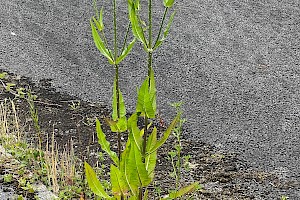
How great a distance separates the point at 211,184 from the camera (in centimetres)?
356

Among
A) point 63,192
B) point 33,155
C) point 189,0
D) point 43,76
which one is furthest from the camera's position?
point 189,0

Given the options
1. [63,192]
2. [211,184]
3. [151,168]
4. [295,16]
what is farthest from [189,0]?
[151,168]

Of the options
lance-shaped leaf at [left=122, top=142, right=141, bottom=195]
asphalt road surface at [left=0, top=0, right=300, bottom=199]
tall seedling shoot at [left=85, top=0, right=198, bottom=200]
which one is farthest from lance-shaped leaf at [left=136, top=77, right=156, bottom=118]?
asphalt road surface at [left=0, top=0, right=300, bottom=199]

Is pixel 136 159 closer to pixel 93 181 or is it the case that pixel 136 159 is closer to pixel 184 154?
pixel 93 181

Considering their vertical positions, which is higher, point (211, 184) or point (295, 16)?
point (295, 16)

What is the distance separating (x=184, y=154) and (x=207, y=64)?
173cm

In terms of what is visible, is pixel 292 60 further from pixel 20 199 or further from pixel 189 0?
pixel 20 199

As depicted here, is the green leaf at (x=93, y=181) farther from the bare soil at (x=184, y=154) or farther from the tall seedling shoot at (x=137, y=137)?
the bare soil at (x=184, y=154)

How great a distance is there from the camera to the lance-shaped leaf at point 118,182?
6.82ft

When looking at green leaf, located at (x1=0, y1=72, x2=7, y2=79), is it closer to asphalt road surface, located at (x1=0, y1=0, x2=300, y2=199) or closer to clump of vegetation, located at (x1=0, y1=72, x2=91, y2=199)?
asphalt road surface, located at (x1=0, y1=0, x2=300, y2=199)

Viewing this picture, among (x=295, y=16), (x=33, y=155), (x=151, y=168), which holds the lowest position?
(x=33, y=155)

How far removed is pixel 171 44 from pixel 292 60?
1.31 m

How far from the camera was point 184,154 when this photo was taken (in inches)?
157

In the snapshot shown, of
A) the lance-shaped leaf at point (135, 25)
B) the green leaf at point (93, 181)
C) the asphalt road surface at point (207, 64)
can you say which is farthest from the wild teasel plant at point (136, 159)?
the asphalt road surface at point (207, 64)
